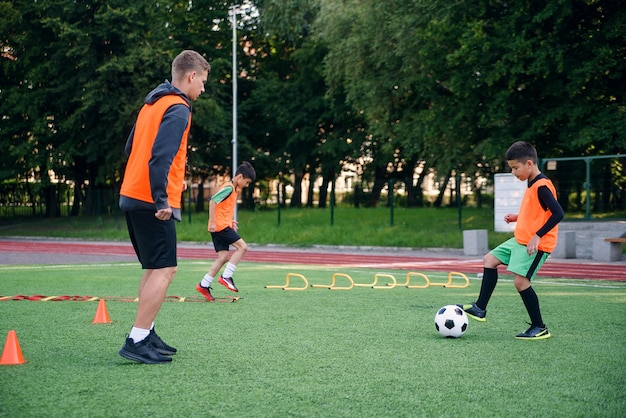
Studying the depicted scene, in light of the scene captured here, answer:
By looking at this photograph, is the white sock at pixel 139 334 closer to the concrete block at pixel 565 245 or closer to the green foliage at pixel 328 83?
the concrete block at pixel 565 245

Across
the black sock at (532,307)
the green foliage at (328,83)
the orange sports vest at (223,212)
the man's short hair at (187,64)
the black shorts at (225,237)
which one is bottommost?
the black sock at (532,307)

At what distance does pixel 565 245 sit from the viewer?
64.4 ft

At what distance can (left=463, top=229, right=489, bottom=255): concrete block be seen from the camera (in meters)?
22.5

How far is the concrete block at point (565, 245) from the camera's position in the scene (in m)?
19.6

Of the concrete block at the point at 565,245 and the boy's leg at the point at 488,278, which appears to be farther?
the concrete block at the point at 565,245

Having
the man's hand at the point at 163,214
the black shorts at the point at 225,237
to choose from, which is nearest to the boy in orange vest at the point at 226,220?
the black shorts at the point at 225,237

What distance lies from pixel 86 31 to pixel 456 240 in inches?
803

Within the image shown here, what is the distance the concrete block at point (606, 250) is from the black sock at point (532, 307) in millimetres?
12714

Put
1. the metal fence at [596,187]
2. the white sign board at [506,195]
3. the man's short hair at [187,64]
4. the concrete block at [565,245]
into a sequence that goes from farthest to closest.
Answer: the white sign board at [506,195] → the metal fence at [596,187] → the concrete block at [565,245] → the man's short hair at [187,64]

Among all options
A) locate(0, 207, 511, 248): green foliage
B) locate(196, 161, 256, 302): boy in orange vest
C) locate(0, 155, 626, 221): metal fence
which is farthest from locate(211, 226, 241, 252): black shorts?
locate(0, 207, 511, 248): green foliage

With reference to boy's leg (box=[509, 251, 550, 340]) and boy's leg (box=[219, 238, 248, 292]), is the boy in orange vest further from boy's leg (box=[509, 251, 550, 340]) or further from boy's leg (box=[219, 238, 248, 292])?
boy's leg (box=[509, 251, 550, 340])

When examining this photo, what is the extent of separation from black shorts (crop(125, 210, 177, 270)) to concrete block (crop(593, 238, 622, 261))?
15388 millimetres

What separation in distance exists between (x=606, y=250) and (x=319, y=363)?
14939 millimetres

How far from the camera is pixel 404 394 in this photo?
4742 millimetres
